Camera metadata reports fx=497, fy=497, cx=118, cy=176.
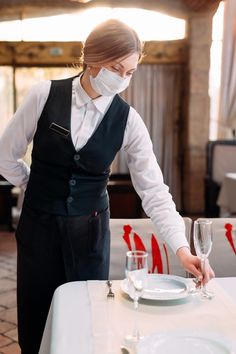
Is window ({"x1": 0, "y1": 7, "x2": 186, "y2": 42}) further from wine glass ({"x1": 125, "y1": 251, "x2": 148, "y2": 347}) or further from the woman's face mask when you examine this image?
wine glass ({"x1": 125, "y1": 251, "x2": 148, "y2": 347})

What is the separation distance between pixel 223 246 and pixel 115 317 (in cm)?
84

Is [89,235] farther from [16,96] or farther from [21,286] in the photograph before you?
[16,96]

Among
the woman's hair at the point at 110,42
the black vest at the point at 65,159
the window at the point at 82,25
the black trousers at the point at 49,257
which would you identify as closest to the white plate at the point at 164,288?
the black trousers at the point at 49,257

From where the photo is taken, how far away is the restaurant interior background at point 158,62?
22.0 ft

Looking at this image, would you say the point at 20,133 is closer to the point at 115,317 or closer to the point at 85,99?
the point at 85,99

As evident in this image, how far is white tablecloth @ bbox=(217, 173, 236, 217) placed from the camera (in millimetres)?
5005

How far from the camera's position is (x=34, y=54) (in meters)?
6.65

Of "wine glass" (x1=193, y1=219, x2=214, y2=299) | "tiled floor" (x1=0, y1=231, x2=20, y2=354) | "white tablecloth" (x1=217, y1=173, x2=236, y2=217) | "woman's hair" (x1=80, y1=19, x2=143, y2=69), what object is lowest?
"tiled floor" (x1=0, y1=231, x2=20, y2=354)

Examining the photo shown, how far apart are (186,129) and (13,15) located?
112 inches

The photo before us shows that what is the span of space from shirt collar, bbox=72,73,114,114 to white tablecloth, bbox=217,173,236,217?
3520mm

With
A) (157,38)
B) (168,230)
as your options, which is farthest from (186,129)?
(168,230)

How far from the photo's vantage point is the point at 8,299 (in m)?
3.43

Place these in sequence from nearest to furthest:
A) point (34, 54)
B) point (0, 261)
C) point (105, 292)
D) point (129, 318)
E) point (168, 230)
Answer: point (129, 318) < point (105, 292) < point (168, 230) < point (0, 261) < point (34, 54)

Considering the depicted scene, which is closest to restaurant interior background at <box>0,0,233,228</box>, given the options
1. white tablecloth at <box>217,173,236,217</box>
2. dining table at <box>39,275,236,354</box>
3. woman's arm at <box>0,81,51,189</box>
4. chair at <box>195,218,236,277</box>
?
white tablecloth at <box>217,173,236,217</box>
